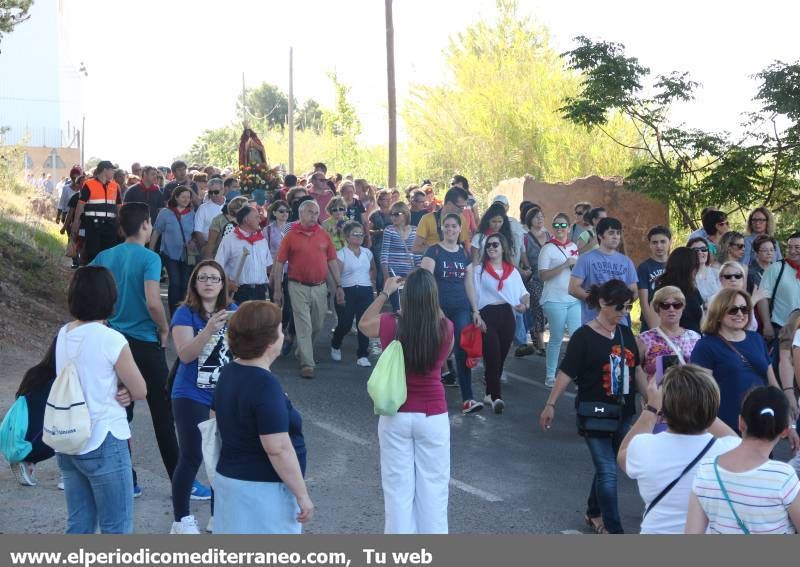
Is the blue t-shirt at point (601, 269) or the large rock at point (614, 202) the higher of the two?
the large rock at point (614, 202)

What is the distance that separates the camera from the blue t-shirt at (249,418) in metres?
4.63

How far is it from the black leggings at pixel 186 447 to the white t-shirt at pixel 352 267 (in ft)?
19.4

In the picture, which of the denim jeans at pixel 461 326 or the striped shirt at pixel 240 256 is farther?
the striped shirt at pixel 240 256

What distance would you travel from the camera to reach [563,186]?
20188 mm

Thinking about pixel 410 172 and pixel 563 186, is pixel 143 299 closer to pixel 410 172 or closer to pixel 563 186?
pixel 563 186

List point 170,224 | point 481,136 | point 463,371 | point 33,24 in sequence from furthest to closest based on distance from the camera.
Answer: point 33,24 < point 481,136 < point 170,224 < point 463,371

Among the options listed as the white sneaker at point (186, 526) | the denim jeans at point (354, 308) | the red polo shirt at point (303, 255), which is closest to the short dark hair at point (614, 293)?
the white sneaker at point (186, 526)

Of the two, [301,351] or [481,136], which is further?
[481,136]

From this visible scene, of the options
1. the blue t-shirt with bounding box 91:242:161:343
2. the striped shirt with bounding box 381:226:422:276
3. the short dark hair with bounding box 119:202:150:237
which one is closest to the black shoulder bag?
the blue t-shirt with bounding box 91:242:161:343

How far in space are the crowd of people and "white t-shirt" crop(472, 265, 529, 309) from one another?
2 cm

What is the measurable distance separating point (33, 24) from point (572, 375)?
81.5 m

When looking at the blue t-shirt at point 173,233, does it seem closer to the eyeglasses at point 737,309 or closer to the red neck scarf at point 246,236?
the red neck scarf at point 246,236

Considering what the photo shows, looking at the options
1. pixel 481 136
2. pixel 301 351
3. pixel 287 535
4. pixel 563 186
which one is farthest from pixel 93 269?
pixel 481 136

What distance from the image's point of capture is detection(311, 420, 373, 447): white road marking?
922 centimetres
